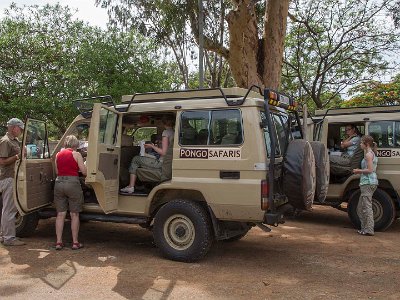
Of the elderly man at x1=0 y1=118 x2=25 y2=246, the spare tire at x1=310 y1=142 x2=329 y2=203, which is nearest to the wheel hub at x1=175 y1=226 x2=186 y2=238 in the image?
the spare tire at x1=310 y1=142 x2=329 y2=203

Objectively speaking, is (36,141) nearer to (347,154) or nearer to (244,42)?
(347,154)

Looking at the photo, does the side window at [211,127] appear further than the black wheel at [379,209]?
No

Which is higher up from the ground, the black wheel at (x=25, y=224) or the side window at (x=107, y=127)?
the side window at (x=107, y=127)

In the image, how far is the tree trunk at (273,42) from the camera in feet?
35.8

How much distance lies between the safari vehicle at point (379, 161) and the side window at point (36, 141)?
5.01 metres

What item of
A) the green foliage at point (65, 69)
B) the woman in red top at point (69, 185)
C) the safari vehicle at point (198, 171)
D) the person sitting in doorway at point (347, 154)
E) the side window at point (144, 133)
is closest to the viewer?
the safari vehicle at point (198, 171)

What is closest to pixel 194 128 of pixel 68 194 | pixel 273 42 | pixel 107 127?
pixel 107 127

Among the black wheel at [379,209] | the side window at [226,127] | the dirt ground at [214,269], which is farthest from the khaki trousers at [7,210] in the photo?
the black wheel at [379,209]

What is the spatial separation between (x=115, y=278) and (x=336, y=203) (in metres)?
4.82

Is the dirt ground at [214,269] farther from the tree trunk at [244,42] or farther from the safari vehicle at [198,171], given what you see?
the tree trunk at [244,42]

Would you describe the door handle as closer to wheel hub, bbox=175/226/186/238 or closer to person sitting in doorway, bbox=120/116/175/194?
wheel hub, bbox=175/226/186/238

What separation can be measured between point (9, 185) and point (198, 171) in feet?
9.52

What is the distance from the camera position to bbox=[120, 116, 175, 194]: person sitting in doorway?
612cm

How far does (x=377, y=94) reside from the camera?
20.6 metres
